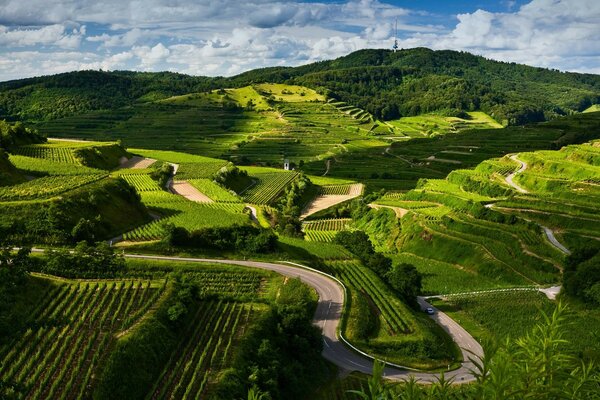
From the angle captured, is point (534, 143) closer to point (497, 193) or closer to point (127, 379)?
point (497, 193)

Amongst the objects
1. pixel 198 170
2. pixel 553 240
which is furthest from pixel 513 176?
pixel 198 170

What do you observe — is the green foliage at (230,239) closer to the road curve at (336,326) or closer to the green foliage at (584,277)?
the road curve at (336,326)

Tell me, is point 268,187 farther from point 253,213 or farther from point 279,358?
point 279,358

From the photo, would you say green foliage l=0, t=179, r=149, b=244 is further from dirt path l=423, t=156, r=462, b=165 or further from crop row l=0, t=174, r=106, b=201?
dirt path l=423, t=156, r=462, b=165

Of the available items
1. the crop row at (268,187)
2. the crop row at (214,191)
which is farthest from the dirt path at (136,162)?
the crop row at (268,187)

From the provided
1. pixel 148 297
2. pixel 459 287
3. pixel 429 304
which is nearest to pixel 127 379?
pixel 148 297

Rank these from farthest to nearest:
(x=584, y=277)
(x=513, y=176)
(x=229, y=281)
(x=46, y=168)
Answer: (x=513, y=176) → (x=46, y=168) → (x=584, y=277) → (x=229, y=281)

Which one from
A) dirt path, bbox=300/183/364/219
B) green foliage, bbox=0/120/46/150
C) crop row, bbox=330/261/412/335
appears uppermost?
green foliage, bbox=0/120/46/150

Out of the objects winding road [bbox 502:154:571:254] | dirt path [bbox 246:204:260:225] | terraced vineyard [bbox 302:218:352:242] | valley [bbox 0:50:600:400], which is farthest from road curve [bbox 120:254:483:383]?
terraced vineyard [bbox 302:218:352:242]
